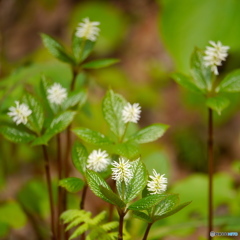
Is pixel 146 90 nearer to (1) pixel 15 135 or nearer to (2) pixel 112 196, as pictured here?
(1) pixel 15 135

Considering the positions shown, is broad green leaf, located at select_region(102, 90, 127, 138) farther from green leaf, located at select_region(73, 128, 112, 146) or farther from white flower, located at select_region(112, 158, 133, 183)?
white flower, located at select_region(112, 158, 133, 183)

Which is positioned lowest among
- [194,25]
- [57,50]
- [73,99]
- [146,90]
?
[73,99]

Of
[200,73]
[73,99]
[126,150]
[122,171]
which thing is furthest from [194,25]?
[122,171]

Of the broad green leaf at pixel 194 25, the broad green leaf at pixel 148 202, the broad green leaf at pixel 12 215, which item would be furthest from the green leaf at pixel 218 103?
the broad green leaf at pixel 194 25

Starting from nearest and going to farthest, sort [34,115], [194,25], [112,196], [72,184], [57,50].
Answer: [112,196] → [72,184] → [34,115] → [57,50] → [194,25]

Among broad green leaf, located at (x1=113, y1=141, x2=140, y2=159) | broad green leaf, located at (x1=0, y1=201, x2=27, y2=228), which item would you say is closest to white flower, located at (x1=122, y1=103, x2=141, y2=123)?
broad green leaf, located at (x1=113, y1=141, x2=140, y2=159)

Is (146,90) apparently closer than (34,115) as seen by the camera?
No
